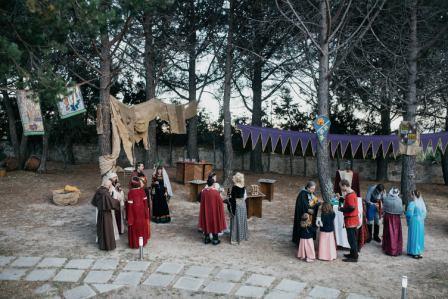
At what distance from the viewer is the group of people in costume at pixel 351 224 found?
24.0 ft

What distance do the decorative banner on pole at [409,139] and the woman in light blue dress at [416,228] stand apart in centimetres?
421

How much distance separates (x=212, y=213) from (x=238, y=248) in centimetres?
86

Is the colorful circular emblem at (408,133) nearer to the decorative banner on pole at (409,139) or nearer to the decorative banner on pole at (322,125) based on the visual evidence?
the decorative banner on pole at (409,139)

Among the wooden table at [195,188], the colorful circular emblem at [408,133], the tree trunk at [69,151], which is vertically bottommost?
the wooden table at [195,188]

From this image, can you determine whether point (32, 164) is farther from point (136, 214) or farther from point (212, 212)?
point (212, 212)

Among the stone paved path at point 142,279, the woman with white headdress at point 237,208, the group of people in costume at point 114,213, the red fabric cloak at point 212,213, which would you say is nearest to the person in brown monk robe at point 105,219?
the group of people in costume at point 114,213

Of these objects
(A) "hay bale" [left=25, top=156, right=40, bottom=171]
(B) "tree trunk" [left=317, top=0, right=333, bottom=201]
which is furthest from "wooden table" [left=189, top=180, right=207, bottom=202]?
(A) "hay bale" [left=25, top=156, right=40, bottom=171]

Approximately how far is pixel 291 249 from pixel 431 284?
2535mm

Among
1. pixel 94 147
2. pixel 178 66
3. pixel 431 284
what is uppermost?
pixel 178 66

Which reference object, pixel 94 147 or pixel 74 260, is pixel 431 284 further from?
pixel 94 147

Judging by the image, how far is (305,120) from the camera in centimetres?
2055

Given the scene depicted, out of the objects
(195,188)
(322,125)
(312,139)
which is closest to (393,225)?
Answer: (322,125)

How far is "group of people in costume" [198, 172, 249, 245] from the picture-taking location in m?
8.09

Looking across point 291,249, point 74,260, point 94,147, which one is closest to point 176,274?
point 74,260
